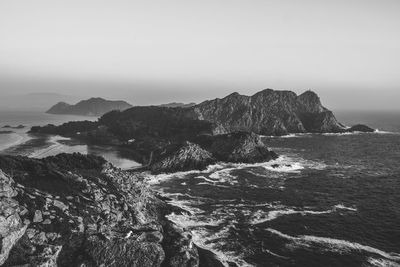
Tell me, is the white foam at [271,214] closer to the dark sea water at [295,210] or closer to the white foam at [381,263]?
the dark sea water at [295,210]

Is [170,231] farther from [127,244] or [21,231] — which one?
[21,231]

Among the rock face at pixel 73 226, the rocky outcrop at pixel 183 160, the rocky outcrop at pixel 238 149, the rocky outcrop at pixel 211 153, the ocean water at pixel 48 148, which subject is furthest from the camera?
the ocean water at pixel 48 148

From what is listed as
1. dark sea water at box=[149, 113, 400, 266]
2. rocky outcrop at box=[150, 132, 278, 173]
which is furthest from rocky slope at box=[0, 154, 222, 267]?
rocky outcrop at box=[150, 132, 278, 173]

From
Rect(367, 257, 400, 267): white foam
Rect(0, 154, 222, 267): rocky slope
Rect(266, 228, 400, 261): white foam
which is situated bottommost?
Rect(266, 228, 400, 261): white foam

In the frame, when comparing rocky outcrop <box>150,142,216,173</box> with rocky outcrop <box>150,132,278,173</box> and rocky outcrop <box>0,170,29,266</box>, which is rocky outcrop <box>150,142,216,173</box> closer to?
rocky outcrop <box>150,132,278,173</box>

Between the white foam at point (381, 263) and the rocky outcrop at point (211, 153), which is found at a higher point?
the white foam at point (381, 263)

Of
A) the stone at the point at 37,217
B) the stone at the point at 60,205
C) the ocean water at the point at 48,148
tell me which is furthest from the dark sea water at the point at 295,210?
the ocean water at the point at 48,148
